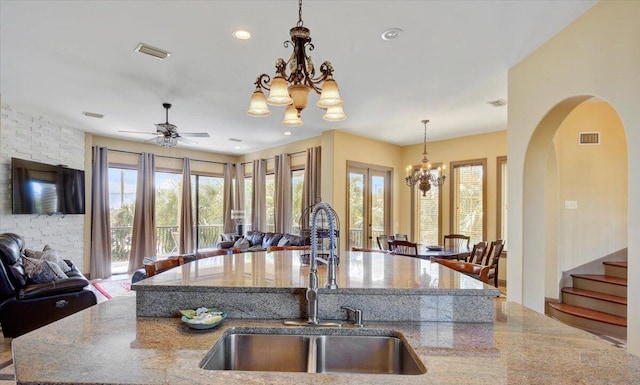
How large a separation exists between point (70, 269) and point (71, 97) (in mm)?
2366

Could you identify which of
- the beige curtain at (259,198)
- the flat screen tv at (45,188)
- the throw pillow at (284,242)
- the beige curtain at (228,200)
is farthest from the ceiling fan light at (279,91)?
the beige curtain at (228,200)

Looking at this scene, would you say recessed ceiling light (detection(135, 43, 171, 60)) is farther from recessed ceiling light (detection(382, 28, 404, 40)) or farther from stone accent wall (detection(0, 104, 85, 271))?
stone accent wall (detection(0, 104, 85, 271))

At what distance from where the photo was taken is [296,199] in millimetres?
7684

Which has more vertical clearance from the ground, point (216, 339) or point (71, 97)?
point (71, 97)

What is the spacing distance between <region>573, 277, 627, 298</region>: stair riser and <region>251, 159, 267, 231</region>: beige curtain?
612 cm

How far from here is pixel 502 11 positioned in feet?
8.30

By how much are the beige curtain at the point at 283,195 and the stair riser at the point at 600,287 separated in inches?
201

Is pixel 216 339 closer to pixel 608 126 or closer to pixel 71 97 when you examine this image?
pixel 71 97

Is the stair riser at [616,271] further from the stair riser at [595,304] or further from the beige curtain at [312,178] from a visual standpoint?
the beige curtain at [312,178]

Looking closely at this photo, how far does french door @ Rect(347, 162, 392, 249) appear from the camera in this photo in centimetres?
696

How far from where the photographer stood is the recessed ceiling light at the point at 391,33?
2.81 metres

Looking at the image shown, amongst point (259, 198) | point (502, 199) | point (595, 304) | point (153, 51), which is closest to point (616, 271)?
point (595, 304)


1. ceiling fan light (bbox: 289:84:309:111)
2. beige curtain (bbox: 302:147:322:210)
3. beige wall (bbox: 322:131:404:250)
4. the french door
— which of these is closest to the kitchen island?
ceiling fan light (bbox: 289:84:309:111)

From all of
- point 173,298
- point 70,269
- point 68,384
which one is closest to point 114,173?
point 70,269
